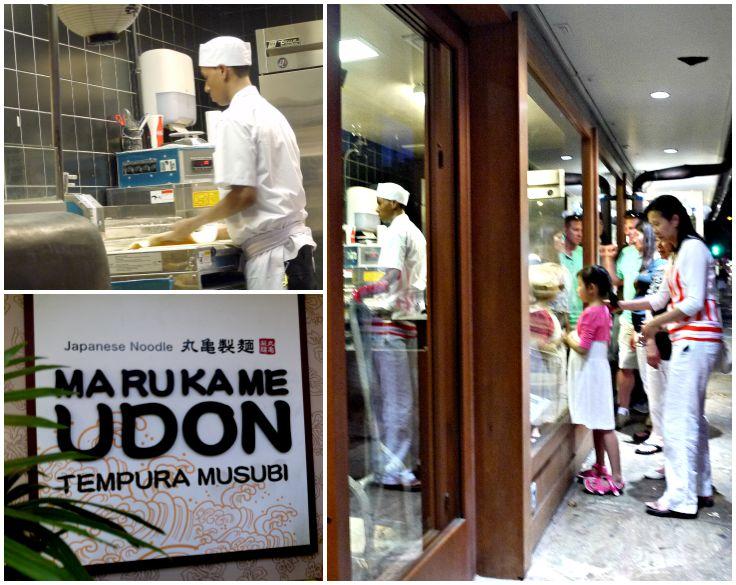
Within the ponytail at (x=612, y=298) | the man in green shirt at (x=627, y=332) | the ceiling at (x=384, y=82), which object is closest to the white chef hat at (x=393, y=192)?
the ceiling at (x=384, y=82)

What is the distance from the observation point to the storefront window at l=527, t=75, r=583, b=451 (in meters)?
3.13

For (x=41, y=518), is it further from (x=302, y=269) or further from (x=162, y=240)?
(x=162, y=240)

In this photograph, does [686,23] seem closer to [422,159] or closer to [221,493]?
[422,159]

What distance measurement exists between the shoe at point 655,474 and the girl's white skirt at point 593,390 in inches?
22.2

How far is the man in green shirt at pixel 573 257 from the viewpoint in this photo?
411cm

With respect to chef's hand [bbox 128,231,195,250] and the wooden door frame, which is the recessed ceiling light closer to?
the wooden door frame

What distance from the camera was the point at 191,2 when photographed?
1.79 meters

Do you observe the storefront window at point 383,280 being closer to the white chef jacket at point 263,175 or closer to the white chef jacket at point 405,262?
the white chef jacket at point 405,262

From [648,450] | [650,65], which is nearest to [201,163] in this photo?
[650,65]

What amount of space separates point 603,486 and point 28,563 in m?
3.23

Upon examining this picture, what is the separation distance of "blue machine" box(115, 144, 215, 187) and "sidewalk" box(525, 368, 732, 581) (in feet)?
6.00

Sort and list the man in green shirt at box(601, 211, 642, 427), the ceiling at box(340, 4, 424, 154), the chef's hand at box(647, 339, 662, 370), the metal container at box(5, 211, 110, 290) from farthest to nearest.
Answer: the man in green shirt at box(601, 211, 642, 427)
the chef's hand at box(647, 339, 662, 370)
the ceiling at box(340, 4, 424, 154)
the metal container at box(5, 211, 110, 290)

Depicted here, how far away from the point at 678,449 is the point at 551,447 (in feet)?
1.79

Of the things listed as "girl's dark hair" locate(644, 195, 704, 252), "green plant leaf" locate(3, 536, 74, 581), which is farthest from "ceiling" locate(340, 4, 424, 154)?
"girl's dark hair" locate(644, 195, 704, 252)
